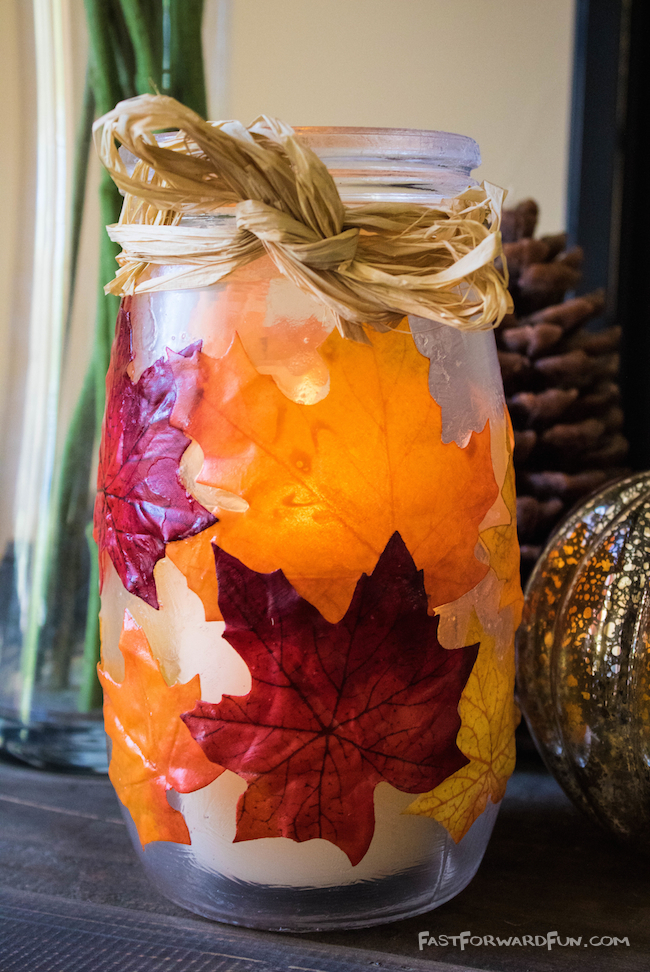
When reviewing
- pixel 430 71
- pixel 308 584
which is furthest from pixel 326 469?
pixel 430 71

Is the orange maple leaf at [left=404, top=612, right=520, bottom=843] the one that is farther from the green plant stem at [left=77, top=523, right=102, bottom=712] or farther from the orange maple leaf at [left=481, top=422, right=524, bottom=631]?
the green plant stem at [left=77, top=523, right=102, bottom=712]

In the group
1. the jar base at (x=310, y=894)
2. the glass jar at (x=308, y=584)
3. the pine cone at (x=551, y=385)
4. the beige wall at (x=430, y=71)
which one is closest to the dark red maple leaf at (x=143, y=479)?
the glass jar at (x=308, y=584)

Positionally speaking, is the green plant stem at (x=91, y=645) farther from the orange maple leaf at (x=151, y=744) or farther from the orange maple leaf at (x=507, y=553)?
the orange maple leaf at (x=507, y=553)

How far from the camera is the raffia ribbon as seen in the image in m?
0.29

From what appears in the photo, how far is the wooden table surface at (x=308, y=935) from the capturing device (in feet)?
1.01

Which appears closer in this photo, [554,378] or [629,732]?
[629,732]

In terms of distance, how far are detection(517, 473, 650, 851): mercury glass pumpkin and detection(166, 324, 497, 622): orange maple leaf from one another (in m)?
0.10

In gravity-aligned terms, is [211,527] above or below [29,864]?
above

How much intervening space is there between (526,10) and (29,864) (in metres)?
0.71

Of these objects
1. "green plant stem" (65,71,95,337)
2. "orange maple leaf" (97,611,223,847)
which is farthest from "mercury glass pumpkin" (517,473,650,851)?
"green plant stem" (65,71,95,337)

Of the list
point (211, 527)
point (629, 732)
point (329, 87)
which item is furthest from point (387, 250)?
point (329, 87)

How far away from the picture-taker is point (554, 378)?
20.9 inches

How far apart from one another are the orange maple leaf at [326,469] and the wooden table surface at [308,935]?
0.12 m

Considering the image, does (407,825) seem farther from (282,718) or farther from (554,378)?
(554,378)
